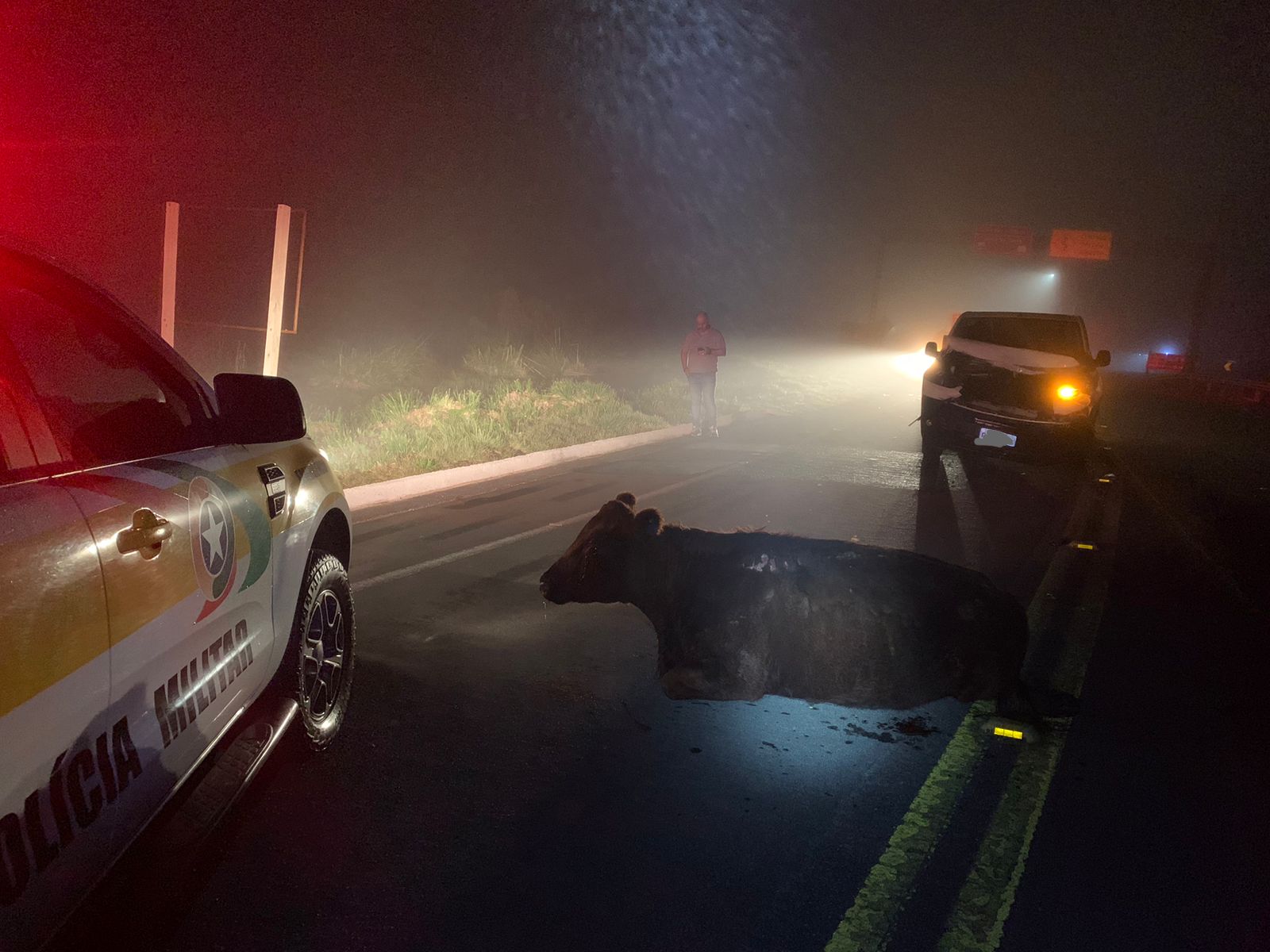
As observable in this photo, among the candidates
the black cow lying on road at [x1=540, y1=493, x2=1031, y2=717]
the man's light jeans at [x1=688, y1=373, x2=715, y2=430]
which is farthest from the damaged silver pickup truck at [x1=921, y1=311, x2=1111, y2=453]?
the black cow lying on road at [x1=540, y1=493, x2=1031, y2=717]

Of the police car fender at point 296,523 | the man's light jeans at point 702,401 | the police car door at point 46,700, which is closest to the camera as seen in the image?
the police car door at point 46,700

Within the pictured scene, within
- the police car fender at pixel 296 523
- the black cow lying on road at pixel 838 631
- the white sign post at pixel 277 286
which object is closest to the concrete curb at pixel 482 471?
the white sign post at pixel 277 286

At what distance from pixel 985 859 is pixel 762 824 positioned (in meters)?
0.77

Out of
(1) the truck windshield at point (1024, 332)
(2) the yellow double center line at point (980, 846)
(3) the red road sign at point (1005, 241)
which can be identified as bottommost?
(2) the yellow double center line at point (980, 846)

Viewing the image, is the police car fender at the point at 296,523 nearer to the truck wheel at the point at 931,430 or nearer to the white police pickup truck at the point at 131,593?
the white police pickup truck at the point at 131,593

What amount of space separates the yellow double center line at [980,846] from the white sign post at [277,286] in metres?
8.00

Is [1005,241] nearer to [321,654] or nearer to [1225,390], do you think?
[1225,390]

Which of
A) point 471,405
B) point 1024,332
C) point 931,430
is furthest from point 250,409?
point 471,405

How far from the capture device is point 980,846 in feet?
11.3

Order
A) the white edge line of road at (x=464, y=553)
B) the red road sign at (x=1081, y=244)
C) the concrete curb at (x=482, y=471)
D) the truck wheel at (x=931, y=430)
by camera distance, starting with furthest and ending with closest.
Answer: the red road sign at (x=1081, y=244), the truck wheel at (x=931, y=430), the concrete curb at (x=482, y=471), the white edge line of road at (x=464, y=553)

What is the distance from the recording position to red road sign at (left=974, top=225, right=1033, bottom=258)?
56.1 m

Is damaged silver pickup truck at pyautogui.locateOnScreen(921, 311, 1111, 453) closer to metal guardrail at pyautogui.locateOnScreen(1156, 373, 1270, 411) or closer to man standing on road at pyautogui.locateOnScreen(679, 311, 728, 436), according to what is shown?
man standing on road at pyautogui.locateOnScreen(679, 311, 728, 436)

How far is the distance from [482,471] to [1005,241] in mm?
51693

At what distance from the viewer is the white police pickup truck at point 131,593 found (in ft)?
5.88
